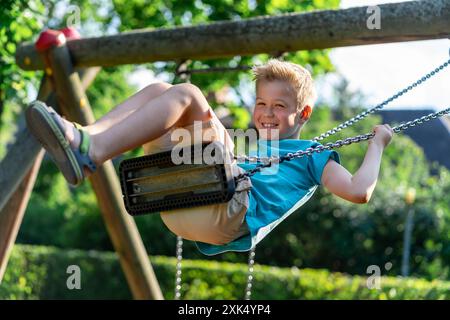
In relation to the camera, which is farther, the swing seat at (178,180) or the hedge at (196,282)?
the hedge at (196,282)

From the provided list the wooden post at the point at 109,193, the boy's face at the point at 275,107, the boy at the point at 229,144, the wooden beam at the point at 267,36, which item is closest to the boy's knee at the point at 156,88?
the boy at the point at 229,144

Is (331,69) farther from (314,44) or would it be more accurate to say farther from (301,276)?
(314,44)

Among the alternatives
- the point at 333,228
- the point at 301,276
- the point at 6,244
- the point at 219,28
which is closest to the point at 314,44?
the point at 219,28

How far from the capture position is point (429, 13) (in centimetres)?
447

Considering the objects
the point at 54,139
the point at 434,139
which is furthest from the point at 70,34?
the point at 434,139

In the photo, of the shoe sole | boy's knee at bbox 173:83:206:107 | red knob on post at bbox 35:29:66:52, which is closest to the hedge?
red knob on post at bbox 35:29:66:52

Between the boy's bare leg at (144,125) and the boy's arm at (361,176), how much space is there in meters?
0.67

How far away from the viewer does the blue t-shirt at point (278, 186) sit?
12.3ft

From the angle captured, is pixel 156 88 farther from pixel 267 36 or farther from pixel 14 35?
pixel 14 35

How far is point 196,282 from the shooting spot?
10.2 meters

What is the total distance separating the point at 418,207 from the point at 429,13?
11410 mm

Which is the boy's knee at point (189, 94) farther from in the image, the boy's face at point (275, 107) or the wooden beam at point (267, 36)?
the wooden beam at point (267, 36)

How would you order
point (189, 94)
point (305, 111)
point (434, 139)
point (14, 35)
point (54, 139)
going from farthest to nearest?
1. point (434, 139)
2. point (14, 35)
3. point (305, 111)
4. point (189, 94)
5. point (54, 139)

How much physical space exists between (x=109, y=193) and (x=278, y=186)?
2.60m
